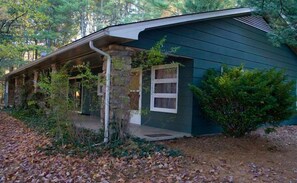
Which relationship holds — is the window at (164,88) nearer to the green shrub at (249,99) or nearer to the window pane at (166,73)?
the window pane at (166,73)

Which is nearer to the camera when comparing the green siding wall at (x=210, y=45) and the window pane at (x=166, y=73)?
the green siding wall at (x=210, y=45)

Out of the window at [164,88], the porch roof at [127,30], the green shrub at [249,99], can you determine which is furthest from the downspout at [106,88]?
the window at [164,88]

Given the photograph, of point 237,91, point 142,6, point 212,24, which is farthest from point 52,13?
point 237,91

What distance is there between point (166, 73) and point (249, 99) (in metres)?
2.75

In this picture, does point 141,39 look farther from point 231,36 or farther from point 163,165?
point 231,36

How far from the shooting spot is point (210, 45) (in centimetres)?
704

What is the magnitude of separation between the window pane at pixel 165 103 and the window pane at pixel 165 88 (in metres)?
0.24

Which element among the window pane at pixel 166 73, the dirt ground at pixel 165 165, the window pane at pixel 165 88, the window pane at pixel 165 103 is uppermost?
the window pane at pixel 166 73

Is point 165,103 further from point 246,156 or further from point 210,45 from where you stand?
point 246,156

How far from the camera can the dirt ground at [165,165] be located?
3.71 m

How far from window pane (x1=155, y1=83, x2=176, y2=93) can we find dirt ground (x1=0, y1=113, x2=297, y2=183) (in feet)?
6.38

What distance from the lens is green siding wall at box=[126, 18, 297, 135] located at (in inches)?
242

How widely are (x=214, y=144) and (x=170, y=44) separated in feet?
8.11

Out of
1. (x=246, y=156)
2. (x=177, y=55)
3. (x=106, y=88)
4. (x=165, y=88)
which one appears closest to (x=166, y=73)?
(x=165, y=88)
